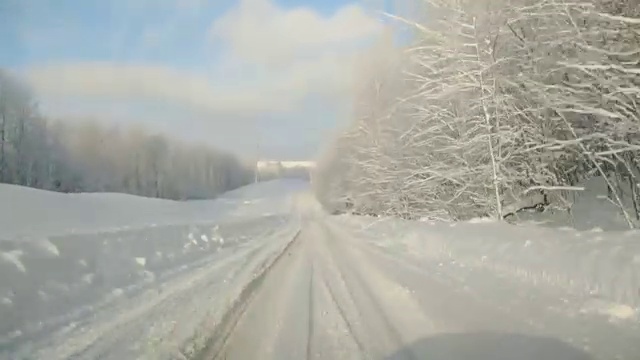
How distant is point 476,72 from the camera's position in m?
14.6

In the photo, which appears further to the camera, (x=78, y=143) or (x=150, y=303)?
(x=78, y=143)

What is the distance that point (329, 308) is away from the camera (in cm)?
873

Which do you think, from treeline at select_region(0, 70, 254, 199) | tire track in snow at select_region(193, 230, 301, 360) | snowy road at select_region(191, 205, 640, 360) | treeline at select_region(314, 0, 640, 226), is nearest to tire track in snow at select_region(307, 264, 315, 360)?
snowy road at select_region(191, 205, 640, 360)

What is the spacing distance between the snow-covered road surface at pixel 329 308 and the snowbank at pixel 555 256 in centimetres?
5

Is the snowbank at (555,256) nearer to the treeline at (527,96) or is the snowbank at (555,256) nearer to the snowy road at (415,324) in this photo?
the snowy road at (415,324)

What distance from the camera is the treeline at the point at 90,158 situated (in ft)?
220

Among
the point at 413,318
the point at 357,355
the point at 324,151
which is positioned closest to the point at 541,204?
the point at 413,318

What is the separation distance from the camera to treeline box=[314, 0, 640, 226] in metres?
10.4

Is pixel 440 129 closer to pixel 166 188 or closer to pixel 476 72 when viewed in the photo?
pixel 476 72

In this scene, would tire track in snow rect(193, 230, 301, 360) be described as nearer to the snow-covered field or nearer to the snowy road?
the snowy road

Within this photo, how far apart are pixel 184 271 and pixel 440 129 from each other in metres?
9.22

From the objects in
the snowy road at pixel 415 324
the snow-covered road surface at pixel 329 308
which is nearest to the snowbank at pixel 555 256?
the snow-covered road surface at pixel 329 308

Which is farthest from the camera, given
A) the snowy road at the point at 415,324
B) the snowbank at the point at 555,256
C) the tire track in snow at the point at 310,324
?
the snowbank at the point at 555,256

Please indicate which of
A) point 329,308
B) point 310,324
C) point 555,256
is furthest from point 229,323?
point 555,256
